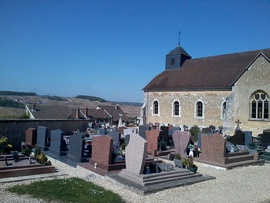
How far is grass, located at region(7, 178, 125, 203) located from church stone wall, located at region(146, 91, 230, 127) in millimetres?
17887

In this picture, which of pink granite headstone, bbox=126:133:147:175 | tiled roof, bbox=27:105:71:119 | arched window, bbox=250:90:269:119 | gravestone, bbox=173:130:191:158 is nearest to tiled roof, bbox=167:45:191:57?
arched window, bbox=250:90:269:119

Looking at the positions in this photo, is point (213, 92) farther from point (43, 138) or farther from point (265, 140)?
point (43, 138)

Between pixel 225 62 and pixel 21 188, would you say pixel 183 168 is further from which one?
pixel 225 62

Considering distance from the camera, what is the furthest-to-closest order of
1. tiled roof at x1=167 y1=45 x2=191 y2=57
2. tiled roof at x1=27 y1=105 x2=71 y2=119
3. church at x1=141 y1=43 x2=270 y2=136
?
tiled roof at x1=27 y1=105 x2=71 y2=119
tiled roof at x1=167 y1=45 x2=191 y2=57
church at x1=141 y1=43 x2=270 y2=136

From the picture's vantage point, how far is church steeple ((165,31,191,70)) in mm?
30297

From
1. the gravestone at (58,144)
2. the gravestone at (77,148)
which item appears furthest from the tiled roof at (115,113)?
the gravestone at (77,148)

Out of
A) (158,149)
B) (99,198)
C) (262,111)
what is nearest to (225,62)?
(262,111)

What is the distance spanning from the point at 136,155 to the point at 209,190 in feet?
8.18

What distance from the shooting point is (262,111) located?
1958cm

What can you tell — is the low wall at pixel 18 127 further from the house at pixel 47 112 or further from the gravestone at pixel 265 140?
the house at pixel 47 112

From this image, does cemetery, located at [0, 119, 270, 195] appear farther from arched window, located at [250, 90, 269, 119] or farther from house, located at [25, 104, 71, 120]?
house, located at [25, 104, 71, 120]

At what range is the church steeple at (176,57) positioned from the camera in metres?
30.3

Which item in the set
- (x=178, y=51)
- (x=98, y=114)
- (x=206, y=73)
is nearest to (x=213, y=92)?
(x=206, y=73)

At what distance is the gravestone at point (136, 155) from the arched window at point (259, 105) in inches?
596
